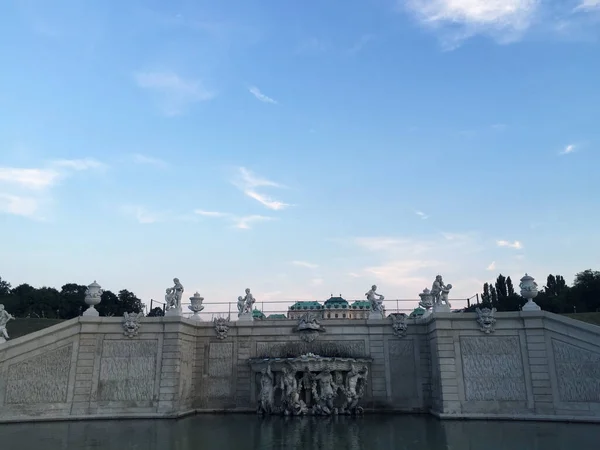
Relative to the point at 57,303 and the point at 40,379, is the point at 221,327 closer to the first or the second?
the point at 40,379

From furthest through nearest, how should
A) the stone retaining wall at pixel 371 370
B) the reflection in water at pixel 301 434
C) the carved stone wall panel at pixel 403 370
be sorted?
the carved stone wall panel at pixel 403 370 < the stone retaining wall at pixel 371 370 < the reflection in water at pixel 301 434

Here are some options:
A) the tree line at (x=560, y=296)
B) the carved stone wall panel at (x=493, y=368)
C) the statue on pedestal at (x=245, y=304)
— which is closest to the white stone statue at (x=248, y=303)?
the statue on pedestal at (x=245, y=304)

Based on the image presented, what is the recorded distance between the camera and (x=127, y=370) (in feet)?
64.2

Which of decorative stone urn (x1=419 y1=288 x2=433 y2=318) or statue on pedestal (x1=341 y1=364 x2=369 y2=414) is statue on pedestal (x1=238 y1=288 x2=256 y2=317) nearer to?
statue on pedestal (x1=341 y1=364 x2=369 y2=414)

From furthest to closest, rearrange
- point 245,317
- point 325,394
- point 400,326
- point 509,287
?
point 509,287 → point 245,317 → point 400,326 → point 325,394

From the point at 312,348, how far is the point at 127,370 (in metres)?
8.47

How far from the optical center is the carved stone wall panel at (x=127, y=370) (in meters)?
19.2

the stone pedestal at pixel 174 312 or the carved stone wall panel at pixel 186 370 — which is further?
the stone pedestal at pixel 174 312

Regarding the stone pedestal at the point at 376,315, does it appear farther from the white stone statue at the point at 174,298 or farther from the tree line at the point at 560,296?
the tree line at the point at 560,296

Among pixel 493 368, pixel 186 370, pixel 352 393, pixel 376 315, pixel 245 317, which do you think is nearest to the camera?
pixel 493 368

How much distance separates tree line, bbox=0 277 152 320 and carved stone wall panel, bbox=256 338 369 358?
94.9ft

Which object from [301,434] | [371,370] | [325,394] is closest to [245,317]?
[325,394]

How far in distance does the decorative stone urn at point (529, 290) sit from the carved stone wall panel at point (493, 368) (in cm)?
150

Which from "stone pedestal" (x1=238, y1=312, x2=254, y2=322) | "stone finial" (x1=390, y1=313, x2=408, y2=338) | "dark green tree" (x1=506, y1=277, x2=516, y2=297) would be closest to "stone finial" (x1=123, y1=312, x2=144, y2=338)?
"stone pedestal" (x1=238, y1=312, x2=254, y2=322)
